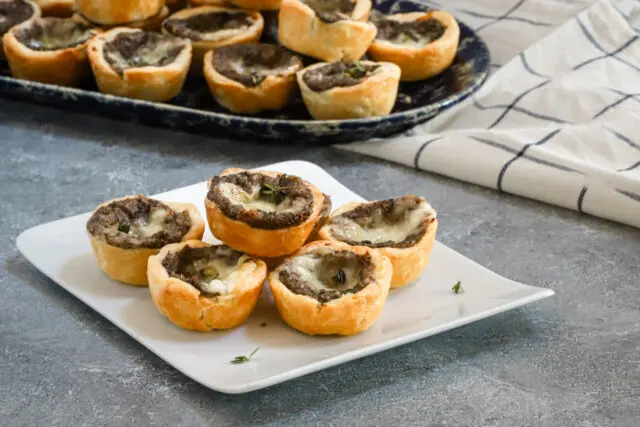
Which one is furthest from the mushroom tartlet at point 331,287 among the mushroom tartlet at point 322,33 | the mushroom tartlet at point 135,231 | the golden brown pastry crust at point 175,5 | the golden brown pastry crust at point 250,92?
the golden brown pastry crust at point 175,5

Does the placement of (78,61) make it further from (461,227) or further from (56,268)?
(461,227)

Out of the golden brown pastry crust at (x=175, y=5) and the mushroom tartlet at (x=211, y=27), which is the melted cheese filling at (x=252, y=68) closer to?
the mushroom tartlet at (x=211, y=27)

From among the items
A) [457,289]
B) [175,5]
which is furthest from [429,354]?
[175,5]

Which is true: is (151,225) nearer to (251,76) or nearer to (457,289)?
(457,289)

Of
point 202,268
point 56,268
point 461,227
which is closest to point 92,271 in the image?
point 56,268

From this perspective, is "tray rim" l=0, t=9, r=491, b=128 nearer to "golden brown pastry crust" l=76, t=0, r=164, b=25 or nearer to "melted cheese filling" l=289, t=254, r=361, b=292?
"golden brown pastry crust" l=76, t=0, r=164, b=25

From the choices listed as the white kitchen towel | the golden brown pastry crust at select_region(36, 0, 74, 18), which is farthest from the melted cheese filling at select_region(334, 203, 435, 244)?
the golden brown pastry crust at select_region(36, 0, 74, 18)

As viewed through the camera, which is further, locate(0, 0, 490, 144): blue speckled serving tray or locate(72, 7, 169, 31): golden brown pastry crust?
locate(72, 7, 169, 31): golden brown pastry crust

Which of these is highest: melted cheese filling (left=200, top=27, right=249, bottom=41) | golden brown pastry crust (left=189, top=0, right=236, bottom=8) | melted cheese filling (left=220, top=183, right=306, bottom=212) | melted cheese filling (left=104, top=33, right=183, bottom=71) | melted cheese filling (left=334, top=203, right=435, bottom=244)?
melted cheese filling (left=220, top=183, right=306, bottom=212)
